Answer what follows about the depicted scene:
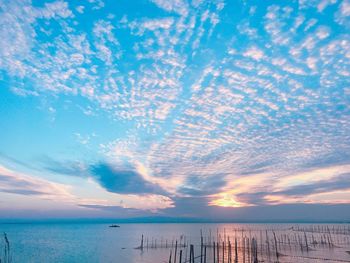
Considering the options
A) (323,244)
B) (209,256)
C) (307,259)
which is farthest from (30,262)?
(323,244)

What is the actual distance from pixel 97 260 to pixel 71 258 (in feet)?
27.5

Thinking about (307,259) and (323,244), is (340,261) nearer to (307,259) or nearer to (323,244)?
(307,259)

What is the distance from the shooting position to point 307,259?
58.8 m

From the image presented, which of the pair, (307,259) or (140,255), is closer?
(307,259)

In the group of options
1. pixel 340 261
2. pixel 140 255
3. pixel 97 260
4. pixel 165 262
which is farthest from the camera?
pixel 140 255

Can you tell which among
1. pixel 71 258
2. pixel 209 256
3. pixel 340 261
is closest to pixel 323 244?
pixel 340 261

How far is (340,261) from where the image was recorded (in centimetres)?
5606

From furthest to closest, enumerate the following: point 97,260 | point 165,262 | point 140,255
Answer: point 140,255, point 97,260, point 165,262

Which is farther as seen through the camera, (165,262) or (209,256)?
(209,256)

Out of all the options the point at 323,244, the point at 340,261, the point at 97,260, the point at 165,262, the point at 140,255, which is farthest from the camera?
the point at 323,244

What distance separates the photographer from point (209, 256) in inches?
2655

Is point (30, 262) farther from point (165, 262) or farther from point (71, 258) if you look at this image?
point (165, 262)

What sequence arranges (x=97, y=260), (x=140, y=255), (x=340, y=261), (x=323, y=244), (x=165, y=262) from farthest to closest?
(x=323, y=244)
(x=140, y=255)
(x=97, y=260)
(x=165, y=262)
(x=340, y=261)

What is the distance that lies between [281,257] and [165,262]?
25999mm
